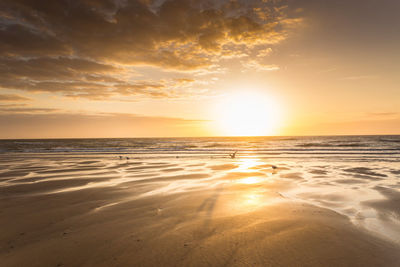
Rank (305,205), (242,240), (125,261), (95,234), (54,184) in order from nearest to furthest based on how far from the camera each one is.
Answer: (125,261), (242,240), (95,234), (305,205), (54,184)

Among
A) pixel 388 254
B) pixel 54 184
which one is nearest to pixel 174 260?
pixel 388 254

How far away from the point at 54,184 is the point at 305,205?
33.7 ft

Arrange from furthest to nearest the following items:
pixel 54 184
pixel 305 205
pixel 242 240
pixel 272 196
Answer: pixel 54 184 < pixel 272 196 < pixel 305 205 < pixel 242 240

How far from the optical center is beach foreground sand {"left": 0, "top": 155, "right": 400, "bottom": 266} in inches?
132

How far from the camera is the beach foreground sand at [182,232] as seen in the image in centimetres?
336

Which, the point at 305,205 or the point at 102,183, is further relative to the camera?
the point at 102,183

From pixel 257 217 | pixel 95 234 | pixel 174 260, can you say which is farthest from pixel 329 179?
pixel 95 234

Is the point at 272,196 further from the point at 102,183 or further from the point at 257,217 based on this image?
the point at 102,183

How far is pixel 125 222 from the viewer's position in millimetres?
4844

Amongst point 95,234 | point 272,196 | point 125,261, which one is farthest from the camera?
point 272,196

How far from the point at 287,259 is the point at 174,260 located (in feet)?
5.90

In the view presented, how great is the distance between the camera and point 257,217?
5.04m

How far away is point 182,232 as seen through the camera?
14.0ft

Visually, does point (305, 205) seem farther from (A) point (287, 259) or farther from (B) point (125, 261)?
(B) point (125, 261)
